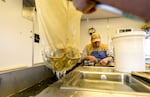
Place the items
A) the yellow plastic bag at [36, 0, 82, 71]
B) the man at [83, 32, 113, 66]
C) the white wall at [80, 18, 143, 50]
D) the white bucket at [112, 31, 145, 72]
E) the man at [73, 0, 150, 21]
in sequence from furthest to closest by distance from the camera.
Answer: the white wall at [80, 18, 143, 50], the man at [83, 32, 113, 66], the white bucket at [112, 31, 145, 72], the yellow plastic bag at [36, 0, 82, 71], the man at [73, 0, 150, 21]

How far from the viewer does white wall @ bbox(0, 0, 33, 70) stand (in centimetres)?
169

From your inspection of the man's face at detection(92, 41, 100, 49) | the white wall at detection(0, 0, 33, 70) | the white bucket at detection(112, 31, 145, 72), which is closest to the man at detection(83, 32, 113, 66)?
the man's face at detection(92, 41, 100, 49)

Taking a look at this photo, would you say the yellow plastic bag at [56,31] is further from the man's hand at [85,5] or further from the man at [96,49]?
the man at [96,49]

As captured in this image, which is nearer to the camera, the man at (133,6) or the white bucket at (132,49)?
the man at (133,6)

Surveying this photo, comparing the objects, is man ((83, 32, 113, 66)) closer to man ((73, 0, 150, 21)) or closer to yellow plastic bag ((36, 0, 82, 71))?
yellow plastic bag ((36, 0, 82, 71))

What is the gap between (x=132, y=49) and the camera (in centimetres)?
94

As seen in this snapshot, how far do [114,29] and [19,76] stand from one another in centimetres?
296

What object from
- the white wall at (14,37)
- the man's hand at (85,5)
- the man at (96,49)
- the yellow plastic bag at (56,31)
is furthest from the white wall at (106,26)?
the man's hand at (85,5)

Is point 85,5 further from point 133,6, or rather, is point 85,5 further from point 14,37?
point 14,37

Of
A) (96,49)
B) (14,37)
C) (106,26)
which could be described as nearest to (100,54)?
(96,49)

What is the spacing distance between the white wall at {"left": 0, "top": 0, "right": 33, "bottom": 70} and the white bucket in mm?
1378

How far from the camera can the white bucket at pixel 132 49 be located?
3.06 ft

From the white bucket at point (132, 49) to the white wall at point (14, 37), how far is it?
4.52ft

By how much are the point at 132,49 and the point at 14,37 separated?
159 cm
